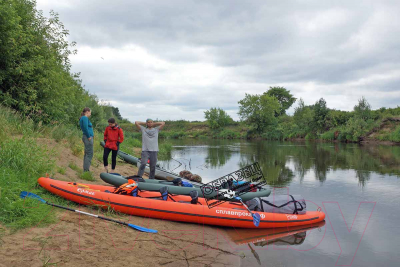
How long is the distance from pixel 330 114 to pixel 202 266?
151 ft

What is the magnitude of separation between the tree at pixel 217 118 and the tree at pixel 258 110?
24.7 ft

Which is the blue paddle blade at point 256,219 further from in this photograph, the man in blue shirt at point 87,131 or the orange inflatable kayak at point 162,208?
the man in blue shirt at point 87,131

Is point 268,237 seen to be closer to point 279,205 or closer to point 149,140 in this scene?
point 279,205

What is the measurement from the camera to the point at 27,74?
11117mm

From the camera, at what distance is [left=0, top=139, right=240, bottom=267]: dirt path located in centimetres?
329

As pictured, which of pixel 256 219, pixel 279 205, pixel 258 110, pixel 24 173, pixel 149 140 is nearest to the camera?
pixel 256 219

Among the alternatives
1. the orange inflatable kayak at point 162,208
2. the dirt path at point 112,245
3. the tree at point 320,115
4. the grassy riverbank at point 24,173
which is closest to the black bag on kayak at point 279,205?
the orange inflatable kayak at point 162,208

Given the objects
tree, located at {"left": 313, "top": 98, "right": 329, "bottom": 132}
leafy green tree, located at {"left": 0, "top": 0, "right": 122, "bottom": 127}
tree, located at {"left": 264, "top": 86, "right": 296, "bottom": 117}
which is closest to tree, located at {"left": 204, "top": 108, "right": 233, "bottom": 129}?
tree, located at {"left": 264, "top": 86, "right": 296, "bottom": 117}

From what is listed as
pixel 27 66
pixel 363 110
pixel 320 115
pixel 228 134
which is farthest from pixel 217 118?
pixel 27 66

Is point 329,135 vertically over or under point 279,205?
over

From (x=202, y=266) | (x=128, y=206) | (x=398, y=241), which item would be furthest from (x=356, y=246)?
(x=128, y=206)

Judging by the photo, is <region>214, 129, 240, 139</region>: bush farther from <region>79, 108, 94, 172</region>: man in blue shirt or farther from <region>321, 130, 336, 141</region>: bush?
<region>79, 108, 94, 172</region>: man in blue shirt

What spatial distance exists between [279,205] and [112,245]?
136 inches

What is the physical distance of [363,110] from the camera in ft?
130
